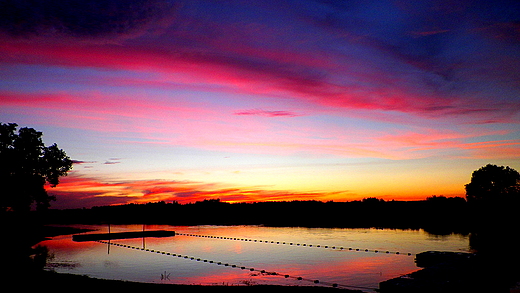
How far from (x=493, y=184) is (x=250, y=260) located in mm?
91151

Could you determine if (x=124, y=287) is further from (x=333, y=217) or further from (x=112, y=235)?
(x=333, y=217)

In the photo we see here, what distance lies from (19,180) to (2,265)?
35.6 metres

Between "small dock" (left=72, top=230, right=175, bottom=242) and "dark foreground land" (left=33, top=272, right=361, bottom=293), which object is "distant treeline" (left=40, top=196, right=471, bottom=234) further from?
"dark foreground land" (left=33, top=272, right=361, bottom=293)

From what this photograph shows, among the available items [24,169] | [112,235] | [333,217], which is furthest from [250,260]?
[333,217]

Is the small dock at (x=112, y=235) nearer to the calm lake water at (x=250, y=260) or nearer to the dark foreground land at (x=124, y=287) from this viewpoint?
the calm lake water at (x=250, y=260)

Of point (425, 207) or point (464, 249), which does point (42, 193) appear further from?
point (425, 207)

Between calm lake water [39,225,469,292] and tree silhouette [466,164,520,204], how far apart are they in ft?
172

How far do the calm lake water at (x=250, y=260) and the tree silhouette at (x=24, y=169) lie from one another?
411 inches

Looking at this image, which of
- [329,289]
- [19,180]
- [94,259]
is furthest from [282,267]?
[19,180]

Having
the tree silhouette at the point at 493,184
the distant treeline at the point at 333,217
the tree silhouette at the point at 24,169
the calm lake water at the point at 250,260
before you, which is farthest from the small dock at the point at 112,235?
the tree silhouette at the point at 493,184

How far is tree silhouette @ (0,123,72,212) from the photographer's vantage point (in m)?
61.6

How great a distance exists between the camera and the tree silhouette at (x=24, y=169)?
6156cm

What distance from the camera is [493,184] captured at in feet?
353

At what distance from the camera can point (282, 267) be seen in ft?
125
